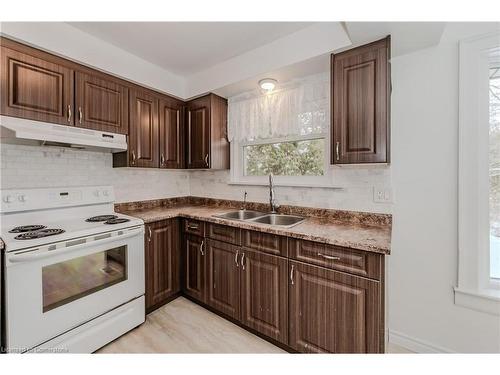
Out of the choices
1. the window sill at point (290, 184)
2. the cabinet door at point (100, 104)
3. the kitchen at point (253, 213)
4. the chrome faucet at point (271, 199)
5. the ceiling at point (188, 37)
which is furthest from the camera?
the chrome faucet at point (271, 199)

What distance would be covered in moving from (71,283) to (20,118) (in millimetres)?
1210

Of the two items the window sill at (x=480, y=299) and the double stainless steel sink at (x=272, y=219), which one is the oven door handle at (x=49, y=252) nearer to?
the double stainless steel sink at (x=272, y=219)

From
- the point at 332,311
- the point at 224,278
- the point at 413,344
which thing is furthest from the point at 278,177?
the point at 413,344

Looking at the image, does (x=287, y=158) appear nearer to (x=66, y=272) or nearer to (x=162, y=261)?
(x=162, y=261)

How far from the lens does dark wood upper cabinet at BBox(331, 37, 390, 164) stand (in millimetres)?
1562

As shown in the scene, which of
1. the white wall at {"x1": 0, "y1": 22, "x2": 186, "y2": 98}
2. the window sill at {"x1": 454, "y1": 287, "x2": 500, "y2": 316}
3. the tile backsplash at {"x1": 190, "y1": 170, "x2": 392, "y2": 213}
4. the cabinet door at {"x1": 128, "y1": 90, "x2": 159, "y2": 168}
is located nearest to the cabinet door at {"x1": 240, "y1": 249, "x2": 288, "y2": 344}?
the tile backsplash at {"x1": 190, "y1": 170, "x2": 392, "y2": 213}

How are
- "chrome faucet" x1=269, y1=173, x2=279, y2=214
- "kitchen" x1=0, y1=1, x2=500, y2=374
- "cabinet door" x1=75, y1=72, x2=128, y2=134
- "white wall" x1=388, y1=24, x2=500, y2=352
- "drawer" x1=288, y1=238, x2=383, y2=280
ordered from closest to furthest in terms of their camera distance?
"drawer" x1=288, y1=238, x2=383, y2=280, "kitchen" x1=0, y1=1, x2=500, y2=374, "white wall" x1=388, y1=24, x2=500, y2=352, "cabinet door" x1=75, y1=72, x2=128, y2=134, "chrome faucet" x1=269, y1=173, x2=279, y2=214

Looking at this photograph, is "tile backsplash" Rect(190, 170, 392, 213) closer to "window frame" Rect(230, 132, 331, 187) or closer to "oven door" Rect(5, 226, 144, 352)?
"window frame" Rect(230, 132, 331, 187)

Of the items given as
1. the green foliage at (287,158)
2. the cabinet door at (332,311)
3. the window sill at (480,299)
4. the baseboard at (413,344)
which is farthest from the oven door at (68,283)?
the window sill at (480,299)

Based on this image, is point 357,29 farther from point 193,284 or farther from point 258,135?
point 193,284

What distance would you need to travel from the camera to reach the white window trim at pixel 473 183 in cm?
154
